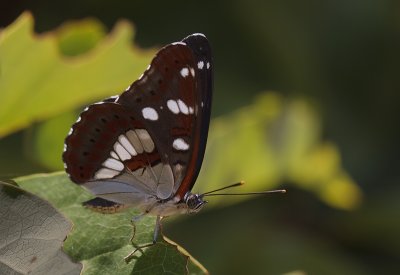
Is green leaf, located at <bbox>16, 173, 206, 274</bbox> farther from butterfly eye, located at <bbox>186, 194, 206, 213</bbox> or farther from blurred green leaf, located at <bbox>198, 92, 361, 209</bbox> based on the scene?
blurred green leaf, located at <bbox>198, 92, 361, 209</bbox>

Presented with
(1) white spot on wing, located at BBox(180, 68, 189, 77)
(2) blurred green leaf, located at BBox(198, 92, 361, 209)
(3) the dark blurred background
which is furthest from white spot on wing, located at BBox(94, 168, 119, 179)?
(3) the dark blurred background

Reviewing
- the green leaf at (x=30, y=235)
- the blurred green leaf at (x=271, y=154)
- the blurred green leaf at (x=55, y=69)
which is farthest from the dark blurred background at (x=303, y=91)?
the green leaf at (x=30, y=235)

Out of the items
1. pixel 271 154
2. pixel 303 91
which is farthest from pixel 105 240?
pixel 303 91

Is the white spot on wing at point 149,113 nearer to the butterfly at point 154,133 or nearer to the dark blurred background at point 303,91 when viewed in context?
the butterfly at point 154,133

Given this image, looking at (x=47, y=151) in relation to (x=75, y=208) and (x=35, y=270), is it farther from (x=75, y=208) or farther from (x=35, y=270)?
(x=35, y=270)

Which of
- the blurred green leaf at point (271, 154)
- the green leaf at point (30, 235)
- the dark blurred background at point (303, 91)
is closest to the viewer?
the green leaf at point (30, 235)

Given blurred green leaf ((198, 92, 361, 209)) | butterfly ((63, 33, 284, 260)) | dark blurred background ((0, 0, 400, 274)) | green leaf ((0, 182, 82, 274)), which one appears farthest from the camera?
dark blurred background ((0, 0, 400, 274))

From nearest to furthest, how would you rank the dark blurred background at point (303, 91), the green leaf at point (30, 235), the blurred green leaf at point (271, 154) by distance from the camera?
the green leaf at point (30, 235) → the blurred green leaf at point (271, 154) → the dark blurred background at point (303, 91)
